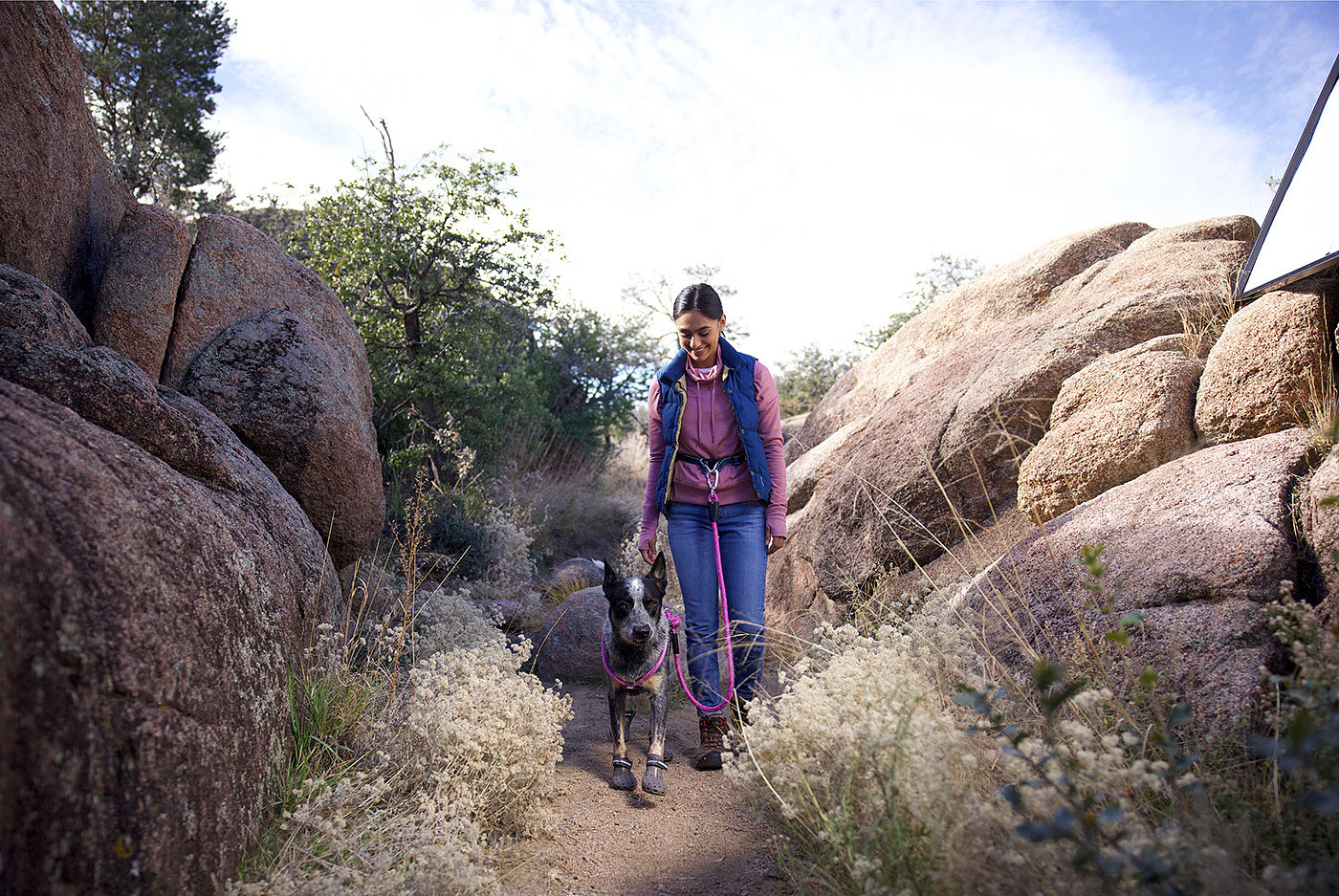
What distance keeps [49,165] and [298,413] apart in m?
1.68

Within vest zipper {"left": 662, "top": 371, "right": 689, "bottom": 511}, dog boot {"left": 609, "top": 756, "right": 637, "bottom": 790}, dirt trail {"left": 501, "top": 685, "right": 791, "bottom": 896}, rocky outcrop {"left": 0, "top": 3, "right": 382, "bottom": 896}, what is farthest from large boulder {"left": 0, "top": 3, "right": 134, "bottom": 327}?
dog boot {"left": 609, "top": 756, "right": 637, "bottom": 790}

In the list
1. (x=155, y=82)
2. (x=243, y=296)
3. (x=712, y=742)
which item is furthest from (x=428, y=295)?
(x=155, y=82)

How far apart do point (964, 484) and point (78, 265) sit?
5810 millimetres

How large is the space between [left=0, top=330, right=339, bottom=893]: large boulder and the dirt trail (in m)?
1.25

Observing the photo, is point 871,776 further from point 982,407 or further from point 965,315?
point 965,315

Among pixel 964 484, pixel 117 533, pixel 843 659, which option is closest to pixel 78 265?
pixel 117 533

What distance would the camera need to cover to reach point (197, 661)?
2232 mm

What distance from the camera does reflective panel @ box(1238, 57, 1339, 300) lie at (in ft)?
11.5

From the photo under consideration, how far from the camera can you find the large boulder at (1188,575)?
279cm

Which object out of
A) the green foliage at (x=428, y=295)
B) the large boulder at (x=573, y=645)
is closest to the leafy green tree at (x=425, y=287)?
the green foliage at (x=428, y=295)

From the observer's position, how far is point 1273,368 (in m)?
3.85

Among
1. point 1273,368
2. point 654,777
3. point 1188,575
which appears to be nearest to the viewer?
point 1188,575

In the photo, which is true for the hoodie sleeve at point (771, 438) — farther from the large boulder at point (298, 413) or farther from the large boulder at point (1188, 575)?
the large boulder at point (298, 413)

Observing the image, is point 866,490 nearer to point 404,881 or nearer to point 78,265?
point 404,881
